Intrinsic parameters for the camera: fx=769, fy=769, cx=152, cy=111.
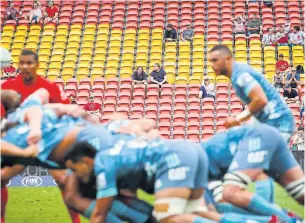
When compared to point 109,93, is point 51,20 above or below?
above

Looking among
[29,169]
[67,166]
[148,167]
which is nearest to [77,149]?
[67,166]

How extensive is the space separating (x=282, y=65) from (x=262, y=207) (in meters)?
14.0

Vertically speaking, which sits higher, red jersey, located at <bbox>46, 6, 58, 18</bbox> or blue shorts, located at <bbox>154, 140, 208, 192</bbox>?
red jersey, located at <bbox>46, 6, 58, 18</bbox>

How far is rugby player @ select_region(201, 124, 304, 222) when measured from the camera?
745cm

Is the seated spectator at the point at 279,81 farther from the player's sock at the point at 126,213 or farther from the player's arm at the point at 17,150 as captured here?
the player's arm at the point at 17,150

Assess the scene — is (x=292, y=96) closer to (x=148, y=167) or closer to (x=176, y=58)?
(x=176, y=58)

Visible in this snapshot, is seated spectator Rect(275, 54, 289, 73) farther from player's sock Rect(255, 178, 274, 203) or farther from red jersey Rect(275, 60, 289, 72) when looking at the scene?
player's sock Rect(255, 178, 274, 203)

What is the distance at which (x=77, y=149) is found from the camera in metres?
7.29

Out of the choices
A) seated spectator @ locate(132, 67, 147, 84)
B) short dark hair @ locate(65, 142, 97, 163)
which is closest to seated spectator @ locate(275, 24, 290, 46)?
seated spectator @ locate(132, 67, 147, 84)

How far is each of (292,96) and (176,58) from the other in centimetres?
510

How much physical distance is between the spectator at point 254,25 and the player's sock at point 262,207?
17415 millimetres

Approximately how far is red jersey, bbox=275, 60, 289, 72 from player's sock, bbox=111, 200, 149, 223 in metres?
14.0

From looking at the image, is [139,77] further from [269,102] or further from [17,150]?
[17,150]

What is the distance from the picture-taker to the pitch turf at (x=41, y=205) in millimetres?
10203
